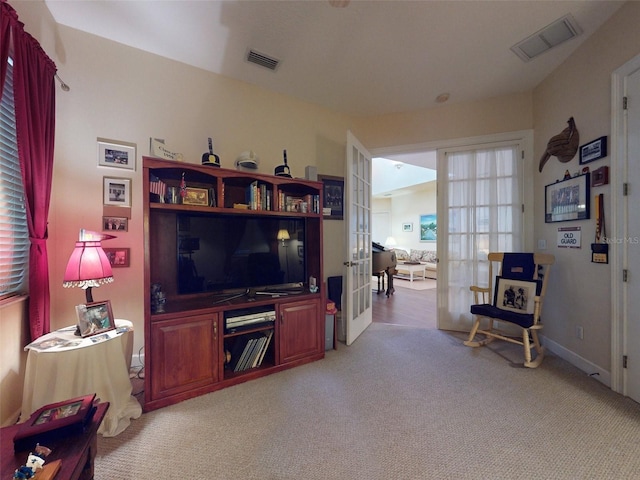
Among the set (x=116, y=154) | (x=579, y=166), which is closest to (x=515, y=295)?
(x=579, y=166)

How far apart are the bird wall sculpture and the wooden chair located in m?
0.98

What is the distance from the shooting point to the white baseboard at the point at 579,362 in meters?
2.10

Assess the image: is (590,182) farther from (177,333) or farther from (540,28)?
(177,333)

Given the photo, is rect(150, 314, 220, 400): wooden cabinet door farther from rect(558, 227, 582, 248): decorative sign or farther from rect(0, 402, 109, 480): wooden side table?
rect(558, 227, 582, 248): decorative sign

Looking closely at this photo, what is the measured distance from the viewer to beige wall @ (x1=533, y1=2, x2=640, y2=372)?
2.03 meters

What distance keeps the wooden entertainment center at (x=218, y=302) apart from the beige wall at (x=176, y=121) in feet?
1.34

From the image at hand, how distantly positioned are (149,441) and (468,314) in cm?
338

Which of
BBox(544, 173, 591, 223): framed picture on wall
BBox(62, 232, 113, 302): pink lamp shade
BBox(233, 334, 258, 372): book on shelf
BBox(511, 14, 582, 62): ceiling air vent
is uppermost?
BBox(511, 14, 582, 62): ceiling air vent

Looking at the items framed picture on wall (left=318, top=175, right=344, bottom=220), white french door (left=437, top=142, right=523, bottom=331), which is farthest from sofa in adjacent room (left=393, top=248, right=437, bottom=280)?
framed picture on wall (left=318, top=175, right=344, bottom=220)

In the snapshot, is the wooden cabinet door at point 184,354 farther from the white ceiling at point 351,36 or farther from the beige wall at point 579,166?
the beige wall at point 579,166

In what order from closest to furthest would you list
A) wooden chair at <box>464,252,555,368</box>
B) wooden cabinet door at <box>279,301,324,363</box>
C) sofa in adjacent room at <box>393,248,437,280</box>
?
wooden cabinet door at <box>279,301,324,363</box>
wooden chair at <box>464,252,555,368</box>
sofa in adjacent room at <box>393,248,437,280</box>

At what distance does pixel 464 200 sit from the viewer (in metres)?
3.26

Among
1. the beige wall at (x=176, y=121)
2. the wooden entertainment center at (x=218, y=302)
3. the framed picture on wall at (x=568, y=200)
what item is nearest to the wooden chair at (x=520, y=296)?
the beige wall at (x=176, y=121)

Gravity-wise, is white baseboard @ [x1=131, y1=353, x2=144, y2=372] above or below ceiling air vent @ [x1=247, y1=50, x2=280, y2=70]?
below
